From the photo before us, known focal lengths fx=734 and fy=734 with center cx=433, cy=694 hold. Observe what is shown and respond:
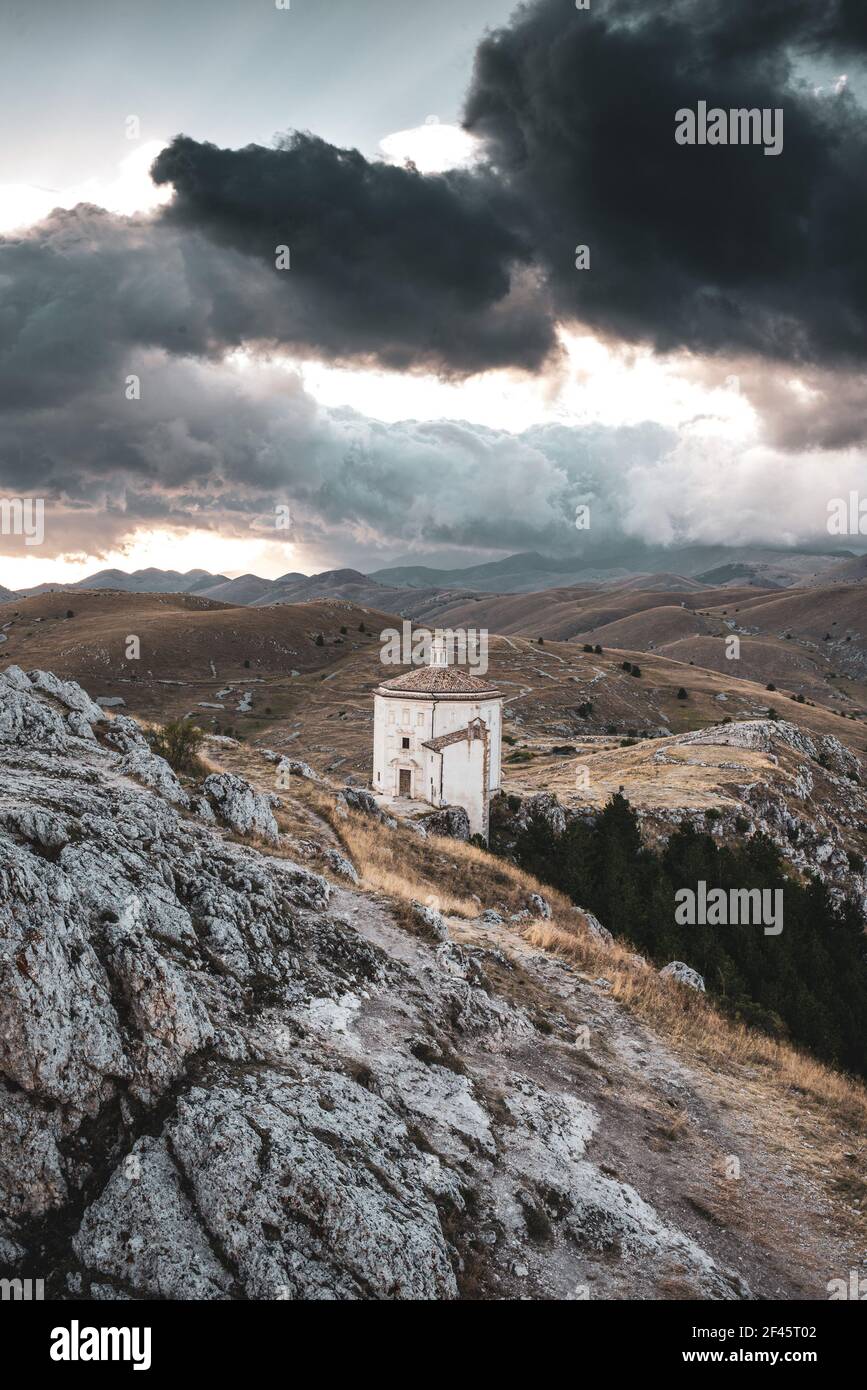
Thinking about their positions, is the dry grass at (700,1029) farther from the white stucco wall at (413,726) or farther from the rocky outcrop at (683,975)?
the white stucco wall at (413,726)

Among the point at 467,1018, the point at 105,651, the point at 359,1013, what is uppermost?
the point at 105,651

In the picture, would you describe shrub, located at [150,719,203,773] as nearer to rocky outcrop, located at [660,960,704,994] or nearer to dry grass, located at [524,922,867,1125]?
dry grass, located at [524,922,867,1125]

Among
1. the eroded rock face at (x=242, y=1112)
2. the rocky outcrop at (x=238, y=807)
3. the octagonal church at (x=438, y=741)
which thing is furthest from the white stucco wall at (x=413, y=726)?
the eroded rock face at (x=242, y=1112)

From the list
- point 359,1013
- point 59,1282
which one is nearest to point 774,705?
point 359,1013

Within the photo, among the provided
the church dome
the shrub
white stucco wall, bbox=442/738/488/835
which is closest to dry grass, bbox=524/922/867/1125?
the shrub

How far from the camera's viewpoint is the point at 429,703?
137ft

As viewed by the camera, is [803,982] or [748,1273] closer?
[748,1273]

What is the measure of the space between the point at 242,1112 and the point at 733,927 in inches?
1148

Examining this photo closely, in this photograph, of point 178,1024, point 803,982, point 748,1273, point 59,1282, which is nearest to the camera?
point 59,1282

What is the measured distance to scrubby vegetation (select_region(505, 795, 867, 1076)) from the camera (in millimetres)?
26594

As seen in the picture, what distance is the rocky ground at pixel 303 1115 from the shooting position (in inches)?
314

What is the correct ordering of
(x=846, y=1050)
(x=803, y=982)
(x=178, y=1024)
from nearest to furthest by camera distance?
(x=178, y=1024)
(x=846, y=1050)
(x=803, y=982)

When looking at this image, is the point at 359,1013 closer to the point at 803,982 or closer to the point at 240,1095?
the point at 240,1095

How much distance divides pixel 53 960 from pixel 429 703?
33.2 m
